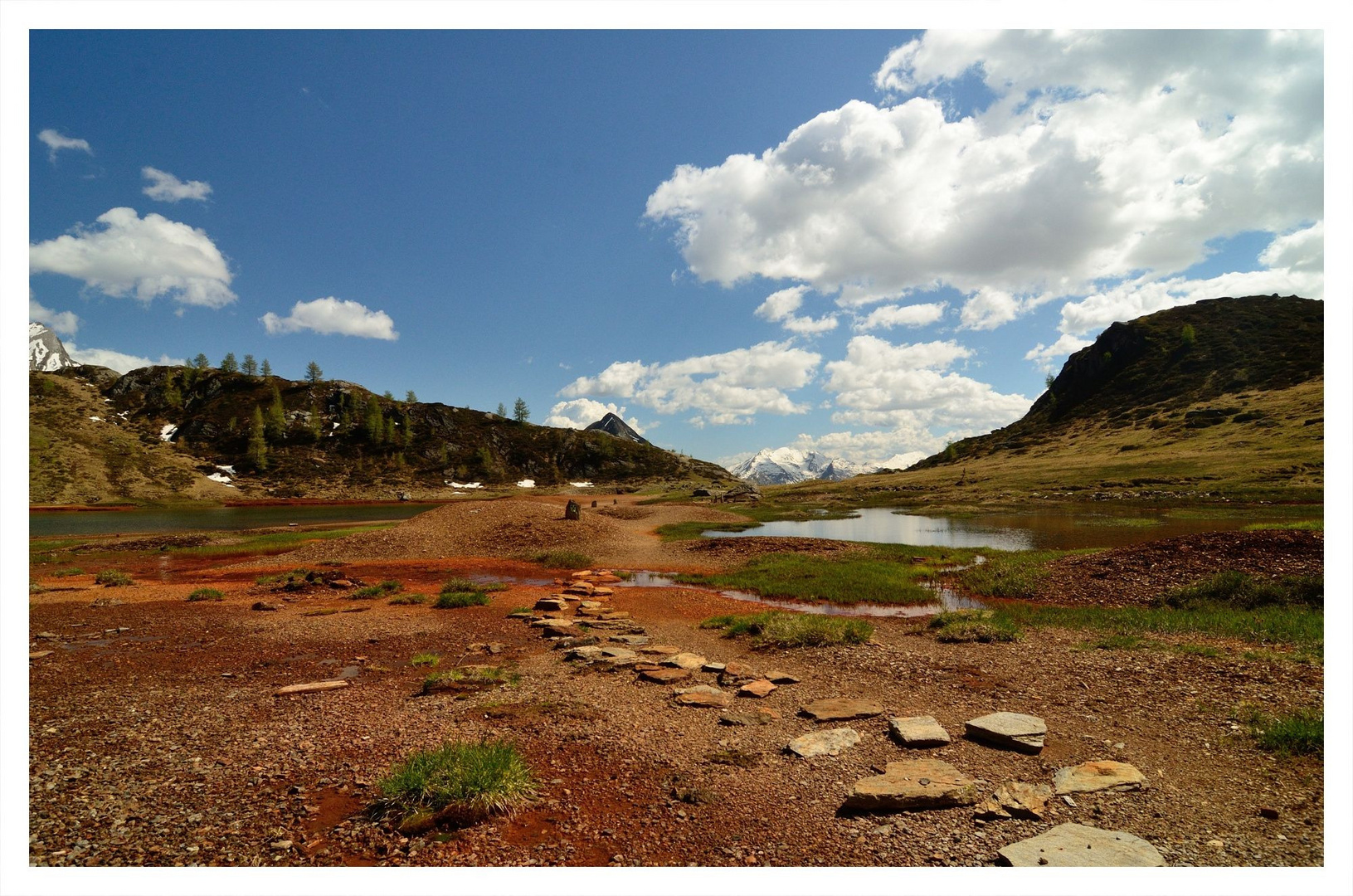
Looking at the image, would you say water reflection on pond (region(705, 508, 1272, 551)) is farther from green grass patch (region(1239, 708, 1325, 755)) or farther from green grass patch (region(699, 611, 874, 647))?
green grass patch (region(1239, 708, 1325, 755))

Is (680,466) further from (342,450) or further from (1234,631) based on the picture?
(1234,631)

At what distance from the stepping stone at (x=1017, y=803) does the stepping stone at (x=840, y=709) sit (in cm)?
296

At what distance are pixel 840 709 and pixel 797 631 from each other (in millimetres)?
5198

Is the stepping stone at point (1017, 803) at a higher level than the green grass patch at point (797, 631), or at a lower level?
higher

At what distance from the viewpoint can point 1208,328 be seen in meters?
199

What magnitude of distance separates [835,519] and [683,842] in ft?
212

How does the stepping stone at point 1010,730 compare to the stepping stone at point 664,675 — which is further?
the stepping stone at point 664,675

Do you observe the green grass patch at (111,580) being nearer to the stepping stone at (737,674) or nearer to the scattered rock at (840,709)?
the stepping stone at (737,674)

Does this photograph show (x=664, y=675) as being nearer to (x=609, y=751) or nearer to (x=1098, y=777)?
(x=609, y=751)

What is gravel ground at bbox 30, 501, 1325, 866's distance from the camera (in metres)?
5.68

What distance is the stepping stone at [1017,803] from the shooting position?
6.07 m

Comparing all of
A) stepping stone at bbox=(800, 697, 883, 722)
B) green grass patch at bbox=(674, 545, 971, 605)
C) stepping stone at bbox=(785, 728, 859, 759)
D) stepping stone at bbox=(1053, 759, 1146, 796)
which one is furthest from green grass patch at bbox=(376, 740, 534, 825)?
green grass patch at bbox=(674, 545, 971, 605)

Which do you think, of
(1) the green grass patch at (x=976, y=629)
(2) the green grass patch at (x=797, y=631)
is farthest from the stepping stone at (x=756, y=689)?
(1) the green grass patch at (x=976, y=629)

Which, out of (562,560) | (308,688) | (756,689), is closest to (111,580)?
(562,560)
